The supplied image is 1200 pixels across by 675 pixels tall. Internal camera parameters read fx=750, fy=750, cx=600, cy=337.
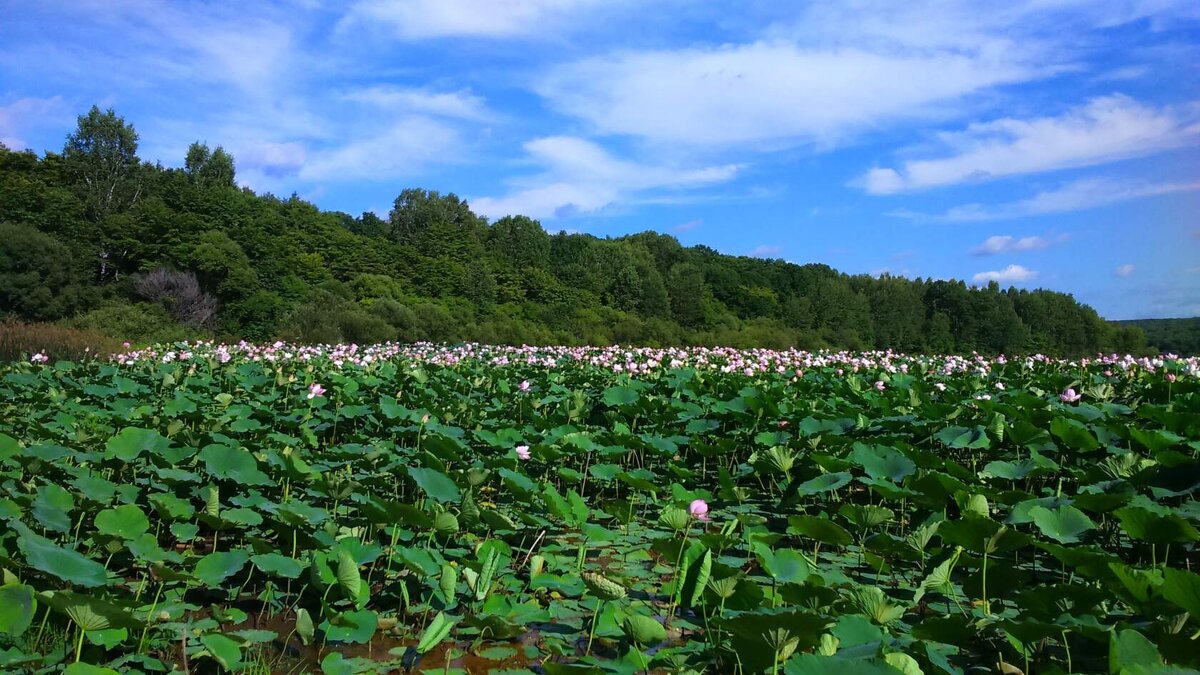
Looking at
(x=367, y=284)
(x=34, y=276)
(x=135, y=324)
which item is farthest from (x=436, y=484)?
(x=34, y=276)

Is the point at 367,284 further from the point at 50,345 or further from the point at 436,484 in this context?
the point at 436,484

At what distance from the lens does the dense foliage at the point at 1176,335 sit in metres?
17.2

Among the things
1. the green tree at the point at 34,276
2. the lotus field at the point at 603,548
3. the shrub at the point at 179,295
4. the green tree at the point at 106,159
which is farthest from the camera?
the green tree at the point at 106,159

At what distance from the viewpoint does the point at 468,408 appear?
5.86 metres

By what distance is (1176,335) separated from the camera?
20.1 metres

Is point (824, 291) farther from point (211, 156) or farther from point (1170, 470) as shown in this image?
point (1170, 470)

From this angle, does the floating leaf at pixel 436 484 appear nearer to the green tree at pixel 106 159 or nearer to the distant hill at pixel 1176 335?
the distant hill at pixel 1176 335

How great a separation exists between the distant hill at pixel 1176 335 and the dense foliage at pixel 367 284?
2.13m

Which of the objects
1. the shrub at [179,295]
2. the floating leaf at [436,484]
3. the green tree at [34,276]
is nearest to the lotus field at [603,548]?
the floating leaf at [436,484]

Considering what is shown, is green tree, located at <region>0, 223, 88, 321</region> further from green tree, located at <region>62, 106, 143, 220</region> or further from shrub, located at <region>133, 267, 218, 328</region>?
green tree, located at <region>62, 106, 143, 220</region>

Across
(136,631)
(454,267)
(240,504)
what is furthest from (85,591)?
(454,267)

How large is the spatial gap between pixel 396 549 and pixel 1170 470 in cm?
309

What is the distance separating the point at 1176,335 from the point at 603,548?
2280 cm

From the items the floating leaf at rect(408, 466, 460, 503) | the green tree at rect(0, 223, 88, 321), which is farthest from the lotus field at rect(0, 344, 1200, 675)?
the green tree at rect(0, 223, 88, 321)
